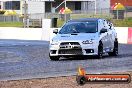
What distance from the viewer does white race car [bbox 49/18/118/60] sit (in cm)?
1908

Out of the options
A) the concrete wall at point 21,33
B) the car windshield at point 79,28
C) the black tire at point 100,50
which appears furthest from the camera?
the concrete wall at point 21,33

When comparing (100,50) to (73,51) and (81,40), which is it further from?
(73,51)

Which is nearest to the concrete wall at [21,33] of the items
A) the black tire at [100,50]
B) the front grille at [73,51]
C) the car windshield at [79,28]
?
the car windshield at [79,28]

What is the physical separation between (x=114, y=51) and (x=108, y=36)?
97 cm

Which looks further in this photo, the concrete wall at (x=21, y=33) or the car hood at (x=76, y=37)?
the concrete wall at (x=21, y=33)

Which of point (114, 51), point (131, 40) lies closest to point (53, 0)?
point (131, 40)

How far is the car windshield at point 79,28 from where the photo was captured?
20125 millimetres

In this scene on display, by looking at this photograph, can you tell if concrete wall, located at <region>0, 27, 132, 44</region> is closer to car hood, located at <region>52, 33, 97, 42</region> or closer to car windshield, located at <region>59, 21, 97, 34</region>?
car windshield, located at <region>59, 21, 97, 34</region>

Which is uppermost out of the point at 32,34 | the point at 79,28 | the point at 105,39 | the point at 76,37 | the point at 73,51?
the point at 79,28

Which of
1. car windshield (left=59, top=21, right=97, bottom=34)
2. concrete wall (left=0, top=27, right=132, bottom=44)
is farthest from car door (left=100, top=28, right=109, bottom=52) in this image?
concrete wall (left=0, top=27, right=132, bottom=44)

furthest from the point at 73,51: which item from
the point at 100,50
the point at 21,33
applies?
the point at 21,33

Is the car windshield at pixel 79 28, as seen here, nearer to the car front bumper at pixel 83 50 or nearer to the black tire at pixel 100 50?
the black tire at pixel 100 50

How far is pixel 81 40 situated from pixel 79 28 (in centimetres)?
133

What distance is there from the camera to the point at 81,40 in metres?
19.1
